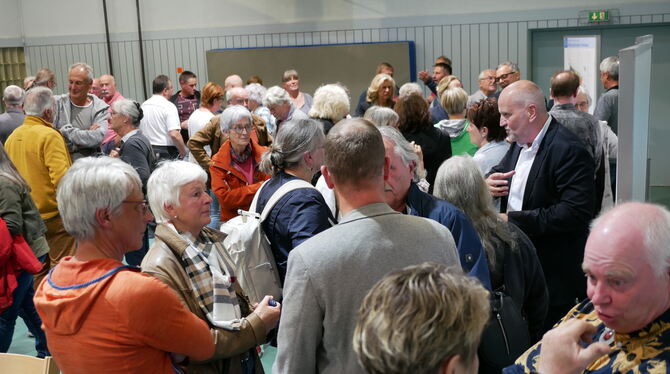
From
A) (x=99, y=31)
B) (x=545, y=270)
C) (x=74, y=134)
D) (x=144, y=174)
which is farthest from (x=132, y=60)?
(x=545, y=270)

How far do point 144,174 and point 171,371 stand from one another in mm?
3097

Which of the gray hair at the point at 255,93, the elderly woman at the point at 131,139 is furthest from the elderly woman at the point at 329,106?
the gray hair at the point at 255,93

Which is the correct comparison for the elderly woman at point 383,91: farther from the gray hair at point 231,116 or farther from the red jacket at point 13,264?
the red jacket at point 13,264

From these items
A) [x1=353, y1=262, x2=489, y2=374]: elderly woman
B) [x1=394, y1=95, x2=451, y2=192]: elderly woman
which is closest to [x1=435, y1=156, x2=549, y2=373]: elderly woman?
[x1=353, y1=262, x2=489, y2=374]: elderly woman

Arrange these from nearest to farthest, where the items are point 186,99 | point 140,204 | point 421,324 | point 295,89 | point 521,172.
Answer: point 421,324 < point 140,204 < point 521,172 < point 295,89 < point 186,99

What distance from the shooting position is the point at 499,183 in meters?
3.56

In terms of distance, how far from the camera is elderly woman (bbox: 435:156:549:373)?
2.87m

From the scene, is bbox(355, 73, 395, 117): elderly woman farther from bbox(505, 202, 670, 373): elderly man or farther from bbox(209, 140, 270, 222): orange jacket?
bbox(505, 202, 670, 373): elderly man

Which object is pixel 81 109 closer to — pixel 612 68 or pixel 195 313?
pixel 195 313

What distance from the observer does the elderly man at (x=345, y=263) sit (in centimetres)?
191

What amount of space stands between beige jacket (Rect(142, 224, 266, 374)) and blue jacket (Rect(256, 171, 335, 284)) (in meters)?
0.43

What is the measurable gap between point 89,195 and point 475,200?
1543mm

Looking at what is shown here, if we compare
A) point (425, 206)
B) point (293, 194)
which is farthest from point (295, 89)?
point (425, 206)

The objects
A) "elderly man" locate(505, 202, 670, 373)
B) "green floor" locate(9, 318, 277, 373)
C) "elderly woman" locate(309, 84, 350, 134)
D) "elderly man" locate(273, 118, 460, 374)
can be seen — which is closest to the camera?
"elderly man" locate(505, 202, 670, 373)
